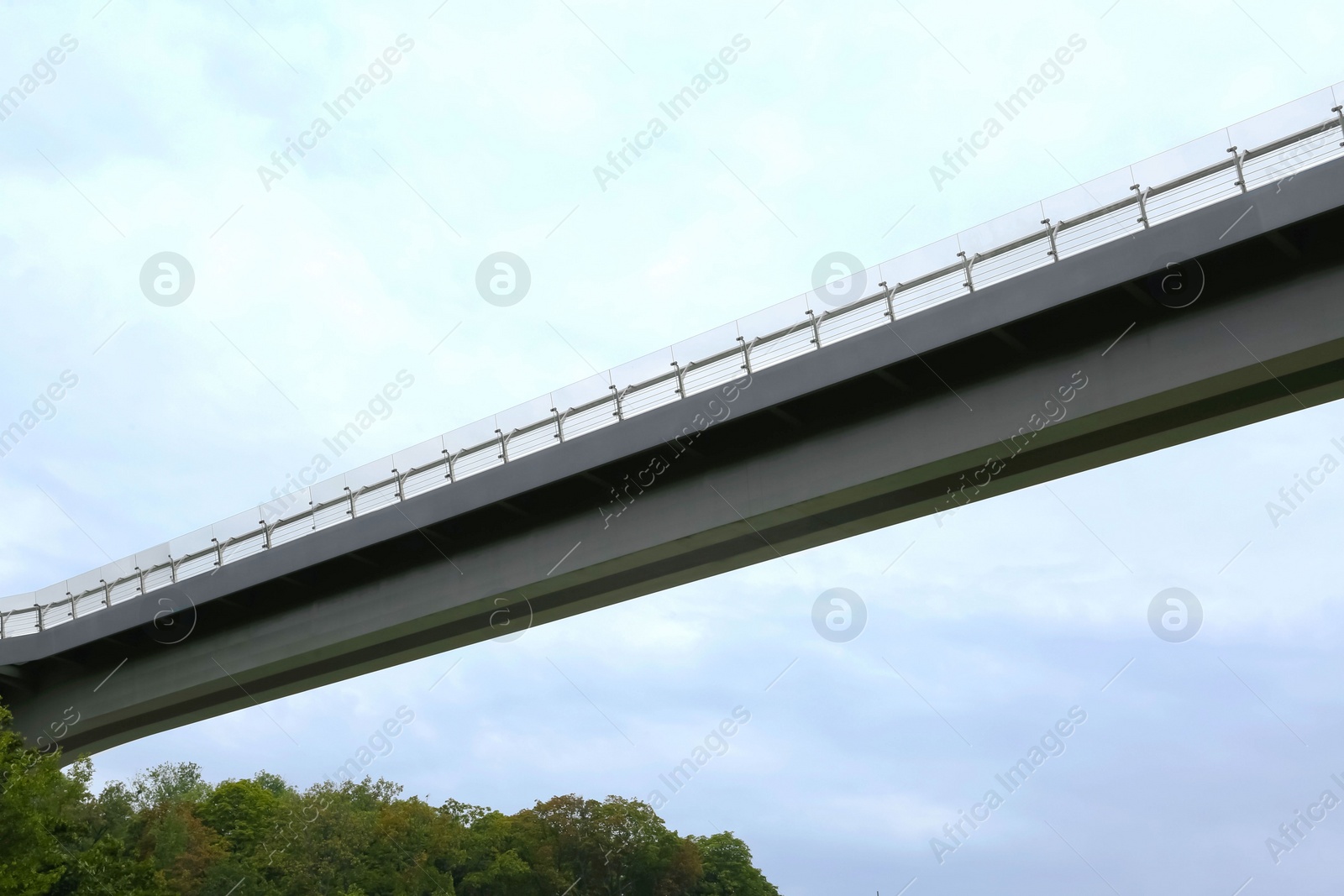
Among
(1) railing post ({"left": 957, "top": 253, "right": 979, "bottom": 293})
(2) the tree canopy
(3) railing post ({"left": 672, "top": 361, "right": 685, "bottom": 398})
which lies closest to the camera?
(1) railing post ({"left": 957, "top": 253, "right": 979, "bottom": 293})

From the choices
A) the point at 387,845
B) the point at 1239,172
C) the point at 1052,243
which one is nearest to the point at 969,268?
the point at 1052,243

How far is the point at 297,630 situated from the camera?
23250mm

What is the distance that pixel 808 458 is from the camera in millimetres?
17938

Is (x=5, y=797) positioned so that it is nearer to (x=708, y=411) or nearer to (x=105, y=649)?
(x=105, y=649)

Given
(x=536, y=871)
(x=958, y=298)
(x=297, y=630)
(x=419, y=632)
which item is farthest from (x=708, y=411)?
(x=536, y=871)

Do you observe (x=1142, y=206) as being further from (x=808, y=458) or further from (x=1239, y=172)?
(x=808, y=458)

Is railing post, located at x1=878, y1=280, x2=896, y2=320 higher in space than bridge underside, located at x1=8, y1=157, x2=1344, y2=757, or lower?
higher

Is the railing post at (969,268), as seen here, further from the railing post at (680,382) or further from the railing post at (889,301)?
the railing post at (680,382)

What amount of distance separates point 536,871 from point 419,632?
49870 mm

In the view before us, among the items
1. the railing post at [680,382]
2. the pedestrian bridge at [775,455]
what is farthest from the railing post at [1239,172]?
the railing post at [680,382]

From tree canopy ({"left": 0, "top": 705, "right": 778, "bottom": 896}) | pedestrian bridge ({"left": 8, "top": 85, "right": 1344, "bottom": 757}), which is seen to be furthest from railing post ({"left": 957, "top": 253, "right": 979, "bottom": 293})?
tree canopy ({"left": 0, "top": 705, "right": 778, "bottom": 896})

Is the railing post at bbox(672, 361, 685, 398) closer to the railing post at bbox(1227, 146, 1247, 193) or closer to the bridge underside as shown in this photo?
the bridge underside

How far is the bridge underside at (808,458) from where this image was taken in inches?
573

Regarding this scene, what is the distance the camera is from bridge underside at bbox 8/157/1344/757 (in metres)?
14.5
